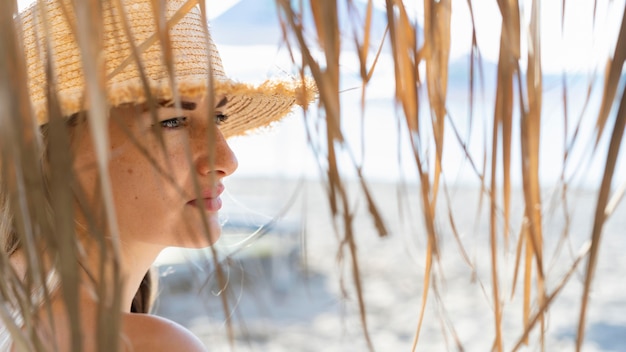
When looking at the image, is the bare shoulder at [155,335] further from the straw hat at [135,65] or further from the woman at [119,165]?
the straw hat at [135,65]

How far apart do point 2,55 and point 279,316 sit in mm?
5945

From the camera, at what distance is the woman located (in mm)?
363

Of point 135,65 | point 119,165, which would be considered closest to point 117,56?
point 135,65

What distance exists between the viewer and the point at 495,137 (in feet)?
1.51

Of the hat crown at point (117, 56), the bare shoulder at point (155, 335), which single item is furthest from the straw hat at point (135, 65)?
the bare shoulder at point (155, 335)

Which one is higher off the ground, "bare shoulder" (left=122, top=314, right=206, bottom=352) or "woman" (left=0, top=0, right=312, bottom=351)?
"woman" (left=0, top=0, right=312, bottom=351)

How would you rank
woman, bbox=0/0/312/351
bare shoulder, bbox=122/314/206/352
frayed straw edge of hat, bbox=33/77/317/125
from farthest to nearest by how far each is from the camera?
bare shoulder, bbox=122/314/206/352
frayed straw edge of hat, bbox=33/77/317/125
woman, bbox=0/0/312/351

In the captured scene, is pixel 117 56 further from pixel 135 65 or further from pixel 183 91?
pixel 183 91

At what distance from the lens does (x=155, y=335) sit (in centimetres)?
103

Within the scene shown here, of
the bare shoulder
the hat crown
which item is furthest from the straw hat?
the bare shoulder

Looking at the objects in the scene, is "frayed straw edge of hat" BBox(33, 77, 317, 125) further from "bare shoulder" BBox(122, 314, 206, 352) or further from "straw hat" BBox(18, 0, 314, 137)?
"bare shoulder" BBox(122, 314, 206, 352)

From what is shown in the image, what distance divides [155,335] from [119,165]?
26 centimetres

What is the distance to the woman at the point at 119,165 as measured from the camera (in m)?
0.36

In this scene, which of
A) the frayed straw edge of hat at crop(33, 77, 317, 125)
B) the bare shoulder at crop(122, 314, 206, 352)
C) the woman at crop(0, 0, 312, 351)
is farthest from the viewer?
the bare shoulder at crop(122, 314, 206, 352)
